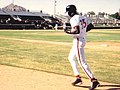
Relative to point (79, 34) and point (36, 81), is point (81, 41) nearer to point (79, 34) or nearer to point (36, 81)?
point (79, 34)

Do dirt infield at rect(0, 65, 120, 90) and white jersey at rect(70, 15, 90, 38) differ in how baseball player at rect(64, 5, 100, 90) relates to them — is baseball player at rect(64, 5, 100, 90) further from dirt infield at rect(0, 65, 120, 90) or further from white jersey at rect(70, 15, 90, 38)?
dirt infield at rect(0, 65, 120, 90)

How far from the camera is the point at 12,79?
30.2 feet

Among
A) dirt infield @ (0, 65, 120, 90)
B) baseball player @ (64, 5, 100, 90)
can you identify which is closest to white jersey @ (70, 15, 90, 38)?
baseball player @ (64, 5, 100, 90)

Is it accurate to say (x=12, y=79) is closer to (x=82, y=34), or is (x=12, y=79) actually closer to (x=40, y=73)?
(x=40, y=73)

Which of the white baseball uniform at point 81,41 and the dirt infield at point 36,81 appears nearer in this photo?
the white baseball uniform at point 81,41

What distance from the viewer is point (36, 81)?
893cm

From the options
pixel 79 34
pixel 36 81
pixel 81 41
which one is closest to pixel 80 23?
pixel 79 34

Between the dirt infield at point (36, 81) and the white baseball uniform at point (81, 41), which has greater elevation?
the white baseball uniform at point (81, 41)

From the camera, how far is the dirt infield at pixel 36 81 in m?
8.23

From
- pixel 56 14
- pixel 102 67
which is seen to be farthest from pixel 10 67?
pixel 56 14

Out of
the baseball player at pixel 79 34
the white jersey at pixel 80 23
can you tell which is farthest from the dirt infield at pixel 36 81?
the white jersey at pixel 80 23

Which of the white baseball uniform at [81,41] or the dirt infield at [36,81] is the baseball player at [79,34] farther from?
the dirt infield at [36,81]

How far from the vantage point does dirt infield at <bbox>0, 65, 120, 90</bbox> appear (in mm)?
8227

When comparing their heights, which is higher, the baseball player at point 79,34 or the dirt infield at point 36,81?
the baseball player at point 79,34
